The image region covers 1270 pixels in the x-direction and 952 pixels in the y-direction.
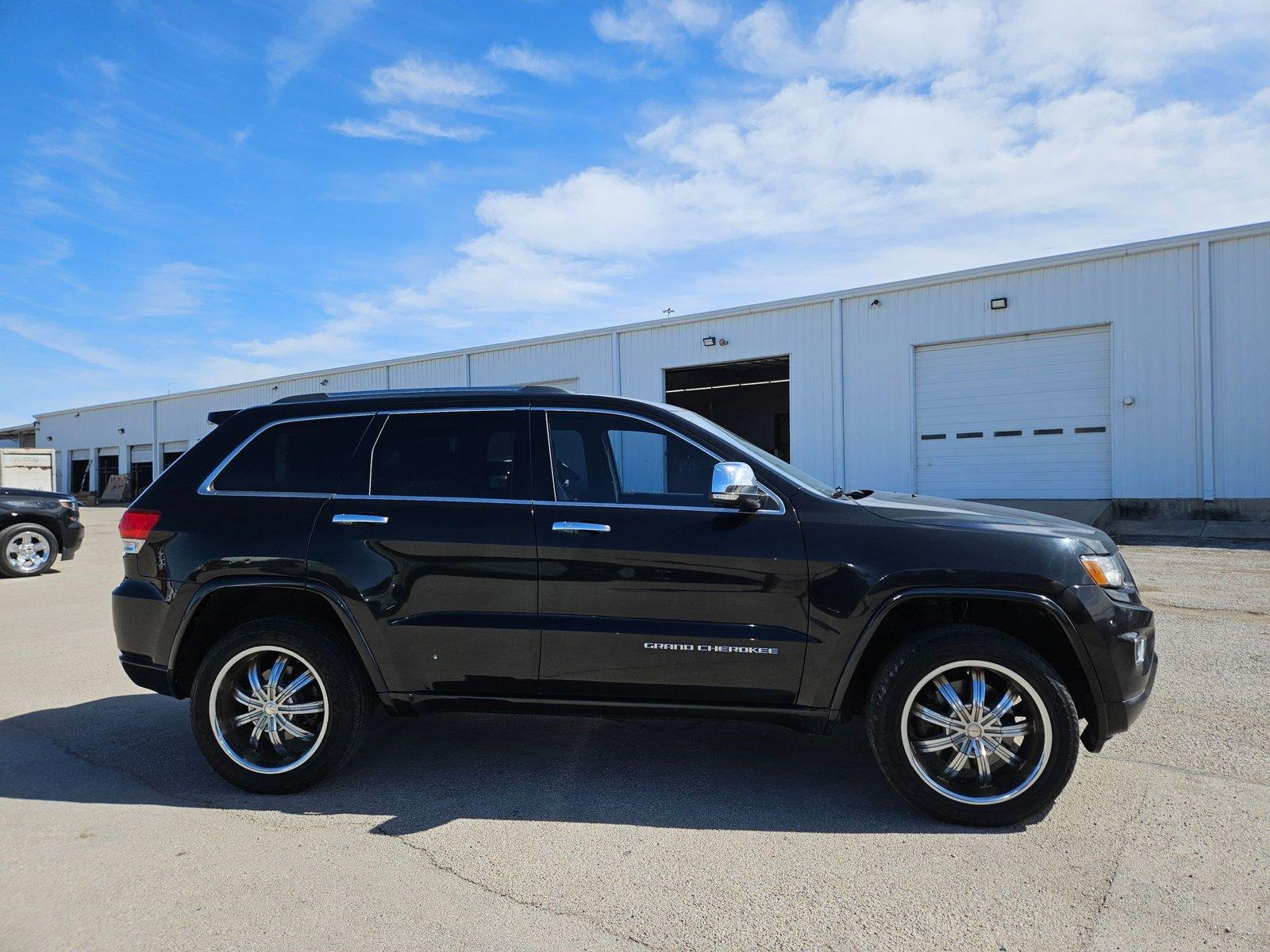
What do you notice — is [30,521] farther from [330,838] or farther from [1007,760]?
[1007,760]

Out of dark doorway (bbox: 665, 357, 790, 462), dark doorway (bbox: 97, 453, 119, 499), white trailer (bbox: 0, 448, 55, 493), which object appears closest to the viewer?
white trailer (bbox: 0, 448, 55, 493)

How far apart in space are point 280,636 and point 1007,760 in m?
3.19

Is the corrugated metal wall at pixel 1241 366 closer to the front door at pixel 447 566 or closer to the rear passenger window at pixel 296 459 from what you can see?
the front door at pixel 447 566

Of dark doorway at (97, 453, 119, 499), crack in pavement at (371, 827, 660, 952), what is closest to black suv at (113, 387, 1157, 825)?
crack in pavement at (371, 827, 660, 952)

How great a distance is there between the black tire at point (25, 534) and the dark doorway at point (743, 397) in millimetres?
14154

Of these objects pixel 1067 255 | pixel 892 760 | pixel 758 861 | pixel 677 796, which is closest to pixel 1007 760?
pixel 892 760

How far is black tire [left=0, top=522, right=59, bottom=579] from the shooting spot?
37.8 feet

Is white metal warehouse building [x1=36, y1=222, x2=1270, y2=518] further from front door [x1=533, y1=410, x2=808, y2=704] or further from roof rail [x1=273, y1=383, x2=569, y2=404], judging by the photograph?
roof rail [x1=273, y1=383, x2=569, y2=404]

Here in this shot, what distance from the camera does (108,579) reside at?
11586mm

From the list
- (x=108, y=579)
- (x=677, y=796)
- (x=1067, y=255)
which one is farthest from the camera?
(x=1067, y=255)

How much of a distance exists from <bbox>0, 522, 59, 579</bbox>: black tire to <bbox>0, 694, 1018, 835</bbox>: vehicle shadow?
8.39 m

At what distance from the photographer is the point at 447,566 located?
12.0ft

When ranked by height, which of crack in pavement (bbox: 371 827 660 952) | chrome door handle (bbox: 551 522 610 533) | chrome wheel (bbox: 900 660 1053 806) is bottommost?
crack in pavement (bbox: 371 827 660 952)

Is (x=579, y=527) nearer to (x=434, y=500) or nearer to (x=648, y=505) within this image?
(x=648, y=505)
